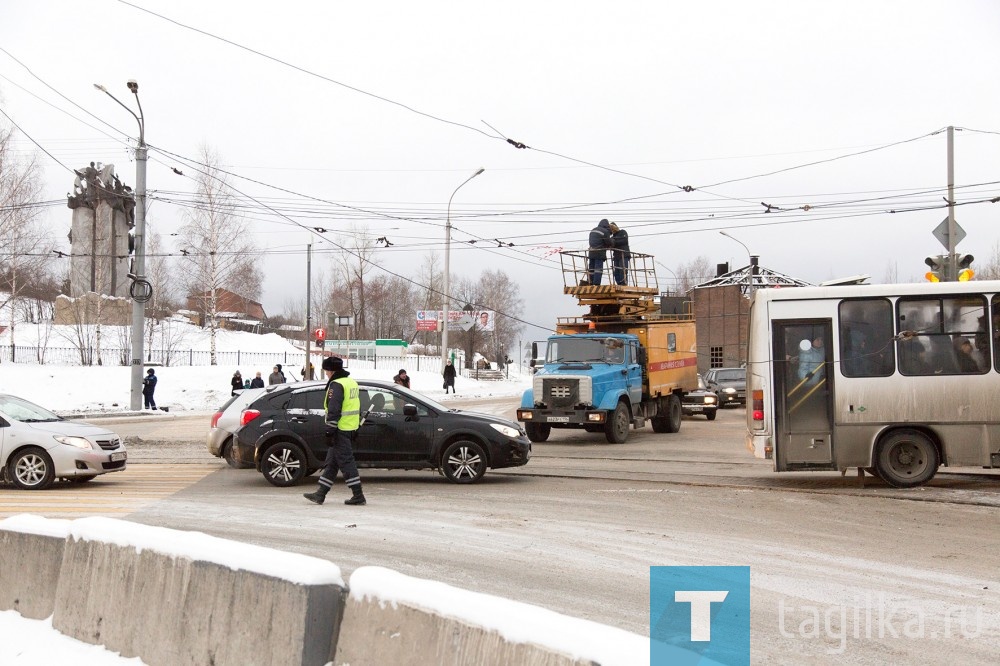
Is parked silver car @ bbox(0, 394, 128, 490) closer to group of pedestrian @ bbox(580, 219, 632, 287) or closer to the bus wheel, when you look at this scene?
the bus wheel

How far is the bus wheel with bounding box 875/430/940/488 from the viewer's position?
1259 cm

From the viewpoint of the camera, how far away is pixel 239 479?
45.6ft

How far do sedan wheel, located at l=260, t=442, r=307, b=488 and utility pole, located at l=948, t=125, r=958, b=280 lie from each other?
13.3 m

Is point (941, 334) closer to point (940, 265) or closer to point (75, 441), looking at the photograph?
point (940, 265)

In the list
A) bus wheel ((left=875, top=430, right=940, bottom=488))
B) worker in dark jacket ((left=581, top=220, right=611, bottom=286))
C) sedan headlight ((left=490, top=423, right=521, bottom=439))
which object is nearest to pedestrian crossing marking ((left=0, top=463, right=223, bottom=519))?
sedan headlight ((left=490, top=423, right=521, bottom=439))

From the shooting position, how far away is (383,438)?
1305 centimetres

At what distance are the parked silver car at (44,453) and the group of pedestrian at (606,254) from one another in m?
14.7

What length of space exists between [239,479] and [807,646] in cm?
1033

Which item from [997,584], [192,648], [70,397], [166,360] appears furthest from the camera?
[166,360]

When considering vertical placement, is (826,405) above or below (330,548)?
above

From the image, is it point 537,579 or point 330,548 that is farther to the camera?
point 330,548

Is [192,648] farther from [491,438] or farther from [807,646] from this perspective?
[491,438]

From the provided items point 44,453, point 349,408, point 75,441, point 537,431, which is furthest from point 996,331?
point 44,453

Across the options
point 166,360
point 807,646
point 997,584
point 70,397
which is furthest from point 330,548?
point 166,360
